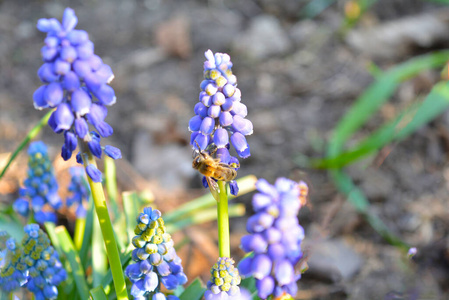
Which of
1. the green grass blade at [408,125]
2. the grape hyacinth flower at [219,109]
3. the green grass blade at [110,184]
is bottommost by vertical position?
the grape hyacinth flower at [219,109]

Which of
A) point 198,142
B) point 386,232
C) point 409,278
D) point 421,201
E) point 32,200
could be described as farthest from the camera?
point 421,201

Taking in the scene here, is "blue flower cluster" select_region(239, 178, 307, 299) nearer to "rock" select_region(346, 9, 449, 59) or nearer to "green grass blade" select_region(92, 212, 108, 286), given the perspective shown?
"green grass blade" select_region(92, 212, 108, 286)

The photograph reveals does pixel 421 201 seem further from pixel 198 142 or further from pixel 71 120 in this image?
pixel 71 120

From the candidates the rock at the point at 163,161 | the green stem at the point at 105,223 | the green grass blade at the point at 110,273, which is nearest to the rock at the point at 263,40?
the rock at the point at 163,161

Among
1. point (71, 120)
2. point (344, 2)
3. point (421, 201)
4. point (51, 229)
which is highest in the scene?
point (344, 2)

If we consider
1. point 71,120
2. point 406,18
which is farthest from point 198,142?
point 406,18

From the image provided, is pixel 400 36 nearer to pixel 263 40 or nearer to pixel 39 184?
pixel 263 40

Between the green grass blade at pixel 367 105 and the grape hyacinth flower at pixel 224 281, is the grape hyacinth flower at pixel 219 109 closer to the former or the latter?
the grape hyacinth flower at pixel 224 281
